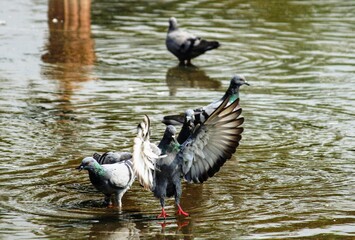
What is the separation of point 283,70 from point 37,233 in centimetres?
844

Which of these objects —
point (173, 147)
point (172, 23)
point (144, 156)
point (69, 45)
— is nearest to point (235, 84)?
point (173, 147)

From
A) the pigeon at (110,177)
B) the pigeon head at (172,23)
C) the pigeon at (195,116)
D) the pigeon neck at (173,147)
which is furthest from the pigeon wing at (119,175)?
the pigeon head at (172,23)

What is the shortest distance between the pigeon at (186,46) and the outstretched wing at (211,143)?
7374 millimetres

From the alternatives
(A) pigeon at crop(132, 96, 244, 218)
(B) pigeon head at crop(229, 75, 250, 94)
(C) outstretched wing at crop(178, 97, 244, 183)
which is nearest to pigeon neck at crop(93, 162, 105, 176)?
(A) pigeon at crop(132, 96, 244, 218)

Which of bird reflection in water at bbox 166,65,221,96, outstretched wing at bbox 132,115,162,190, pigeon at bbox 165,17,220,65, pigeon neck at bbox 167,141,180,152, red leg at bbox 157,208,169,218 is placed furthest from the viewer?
pigeon at bbox 165,17,220,65

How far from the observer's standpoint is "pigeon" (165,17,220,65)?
16.1 meters

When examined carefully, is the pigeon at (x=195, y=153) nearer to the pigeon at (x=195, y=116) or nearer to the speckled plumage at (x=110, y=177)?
the speckled plumage at (x=110, y=177)

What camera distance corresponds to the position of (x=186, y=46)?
16.1m

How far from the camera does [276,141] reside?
1135 cm

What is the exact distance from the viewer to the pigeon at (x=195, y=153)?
336 inches

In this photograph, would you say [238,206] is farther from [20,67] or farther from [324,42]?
[324,42]

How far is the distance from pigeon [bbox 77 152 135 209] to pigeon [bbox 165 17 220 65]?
24.4ft

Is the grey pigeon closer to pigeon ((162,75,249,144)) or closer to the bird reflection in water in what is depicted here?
pigeon ((162,75,249,144))

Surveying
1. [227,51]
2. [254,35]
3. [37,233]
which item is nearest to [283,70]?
[227,51]
